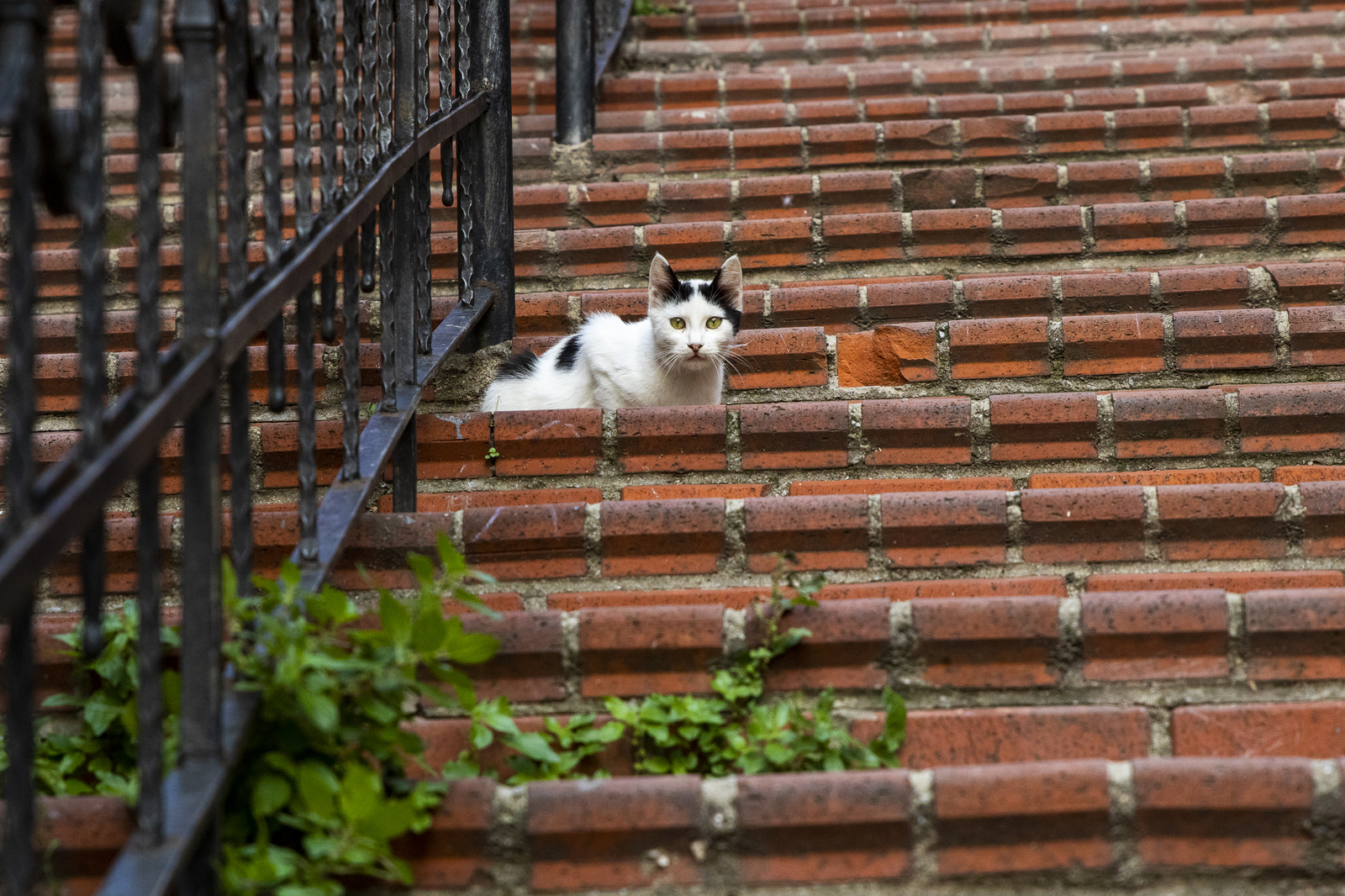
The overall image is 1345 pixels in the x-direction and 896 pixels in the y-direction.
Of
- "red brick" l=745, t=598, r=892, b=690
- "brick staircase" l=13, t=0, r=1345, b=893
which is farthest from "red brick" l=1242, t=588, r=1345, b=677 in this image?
"red brick" l=745, t=598, r=892, b=690

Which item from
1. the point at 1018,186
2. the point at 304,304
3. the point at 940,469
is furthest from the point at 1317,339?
the point at 304,304

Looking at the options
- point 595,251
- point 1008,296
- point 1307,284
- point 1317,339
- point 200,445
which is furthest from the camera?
point 595,251

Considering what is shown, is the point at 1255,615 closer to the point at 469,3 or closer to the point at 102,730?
the point at 102,730

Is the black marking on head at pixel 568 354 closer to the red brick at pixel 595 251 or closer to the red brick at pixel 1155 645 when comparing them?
the red brick at pixel 595 251

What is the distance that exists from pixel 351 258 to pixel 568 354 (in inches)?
49.1

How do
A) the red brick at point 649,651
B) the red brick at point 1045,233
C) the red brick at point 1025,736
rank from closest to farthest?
the red brick at point 1025,736 < the red brick at point 649,651 < the red brick at point 1045,233

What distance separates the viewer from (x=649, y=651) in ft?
6.15

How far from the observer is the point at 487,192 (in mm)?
3086

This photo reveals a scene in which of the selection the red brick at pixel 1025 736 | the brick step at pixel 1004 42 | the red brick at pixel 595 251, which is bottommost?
the red brick at pixel 1025 736

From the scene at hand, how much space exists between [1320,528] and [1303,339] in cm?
81

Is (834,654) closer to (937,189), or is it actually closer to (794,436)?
(794,436)

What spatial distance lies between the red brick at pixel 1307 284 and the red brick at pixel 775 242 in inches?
47.9

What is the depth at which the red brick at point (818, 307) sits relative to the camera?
314 centimetres

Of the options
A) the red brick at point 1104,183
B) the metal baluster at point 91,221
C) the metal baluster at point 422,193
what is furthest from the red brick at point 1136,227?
the metal baluster at point 91,221
